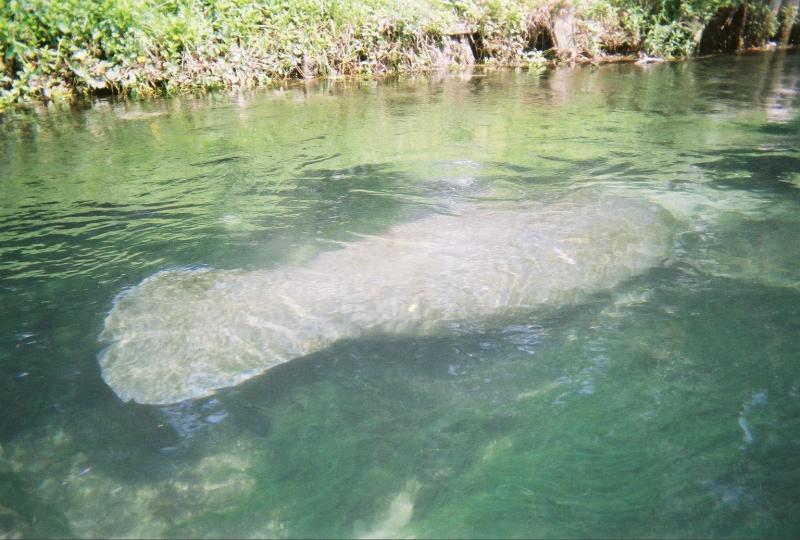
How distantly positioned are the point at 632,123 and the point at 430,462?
6.20 m

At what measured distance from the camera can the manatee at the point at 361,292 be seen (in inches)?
97.6

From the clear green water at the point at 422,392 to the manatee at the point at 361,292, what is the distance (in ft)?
0.35

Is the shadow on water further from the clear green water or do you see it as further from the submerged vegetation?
the submerged vegetation

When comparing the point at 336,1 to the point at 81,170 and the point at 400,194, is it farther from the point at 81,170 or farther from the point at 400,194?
the point at 400,194

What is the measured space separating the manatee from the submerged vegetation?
885 centimetres

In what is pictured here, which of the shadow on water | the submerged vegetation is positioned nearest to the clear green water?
the shadow on water

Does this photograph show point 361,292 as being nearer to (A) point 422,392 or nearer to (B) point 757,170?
(A) point 422,392

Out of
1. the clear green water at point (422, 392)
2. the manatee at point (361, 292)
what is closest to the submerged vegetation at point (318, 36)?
the clear green water at point (422, 392)

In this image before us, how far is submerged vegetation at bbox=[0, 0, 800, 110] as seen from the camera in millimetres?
9969

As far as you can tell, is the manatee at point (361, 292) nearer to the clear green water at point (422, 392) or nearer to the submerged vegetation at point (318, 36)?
the clear green water at point (422, 392)

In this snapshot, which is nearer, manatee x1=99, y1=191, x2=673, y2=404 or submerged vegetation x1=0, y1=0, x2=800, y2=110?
manatee x1=99, y1=191, x2=673, y2=404

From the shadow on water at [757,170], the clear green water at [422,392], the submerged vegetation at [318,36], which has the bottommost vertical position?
the clear green water at [422,392]

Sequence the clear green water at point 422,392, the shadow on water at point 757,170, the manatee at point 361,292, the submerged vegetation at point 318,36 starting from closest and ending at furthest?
the clear green water at point 422,392, the manatee at point 361,292, the shadow on water at point 757,170, the submerged vegetation at point 318,36

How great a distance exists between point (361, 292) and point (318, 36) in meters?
11.0
